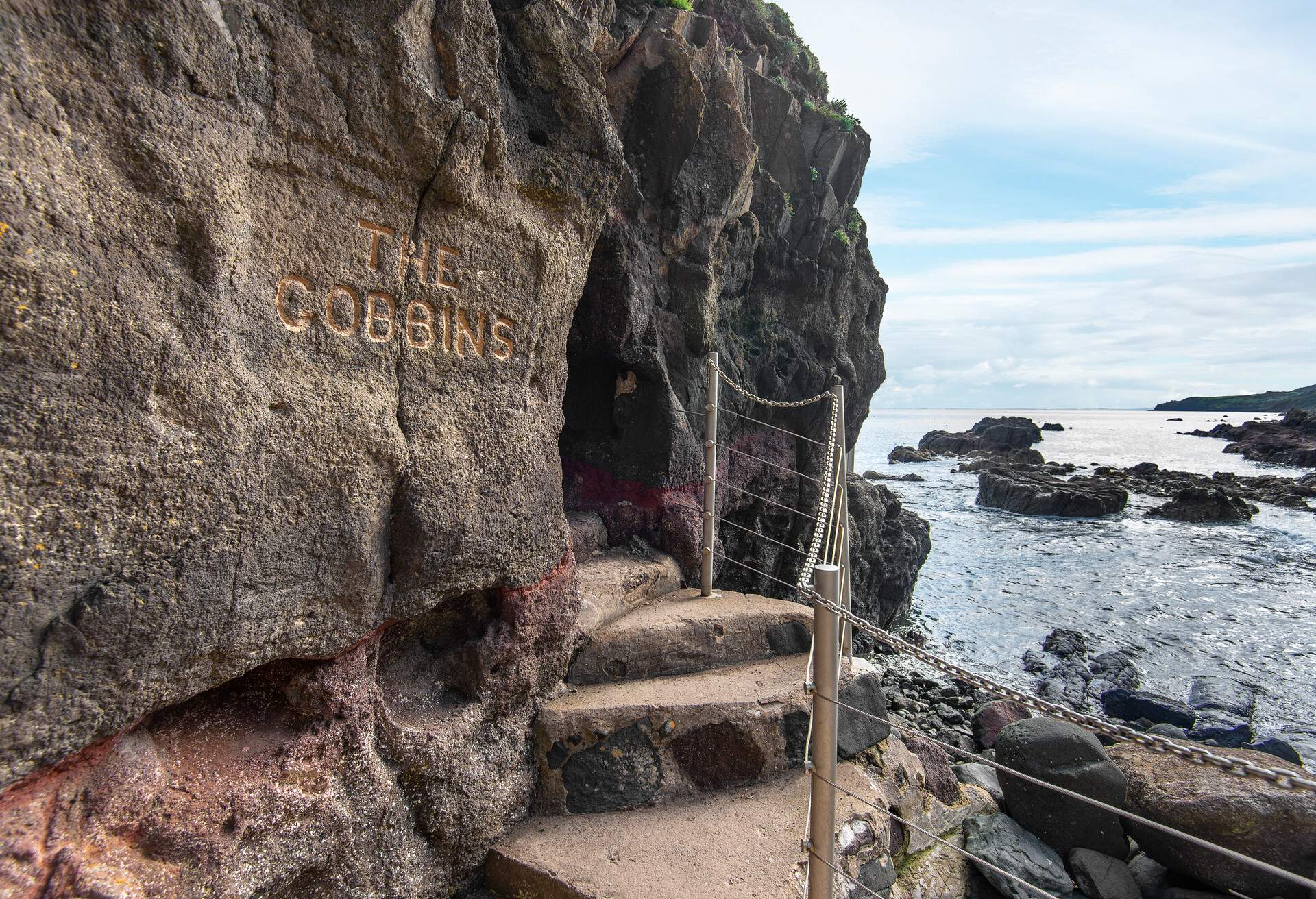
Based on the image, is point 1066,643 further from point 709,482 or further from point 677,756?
point 677,756

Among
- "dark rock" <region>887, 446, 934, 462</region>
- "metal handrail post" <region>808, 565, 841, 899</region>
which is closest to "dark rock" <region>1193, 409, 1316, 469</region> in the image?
"dark rock" <region>887, 446, 934, 462</region>

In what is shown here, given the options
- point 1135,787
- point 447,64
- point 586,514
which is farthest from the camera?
point 586,514

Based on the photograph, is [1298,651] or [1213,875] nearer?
[1213,875]

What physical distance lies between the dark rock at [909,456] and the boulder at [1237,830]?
46.0m

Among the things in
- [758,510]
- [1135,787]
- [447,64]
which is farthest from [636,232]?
[1135,787]

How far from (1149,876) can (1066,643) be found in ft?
26.3

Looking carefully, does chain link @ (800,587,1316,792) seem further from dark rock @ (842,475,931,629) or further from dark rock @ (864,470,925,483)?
dark rock @ (864,470,925,483)

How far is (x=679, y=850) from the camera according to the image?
10.2ft

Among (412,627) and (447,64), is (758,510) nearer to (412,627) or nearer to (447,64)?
(412,627)

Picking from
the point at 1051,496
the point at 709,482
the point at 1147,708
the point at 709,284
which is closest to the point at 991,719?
the point at 1147,708

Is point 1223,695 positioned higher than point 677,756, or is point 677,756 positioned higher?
point 677,756

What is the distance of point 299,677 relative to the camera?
2771 mm

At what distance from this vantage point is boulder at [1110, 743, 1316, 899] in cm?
452

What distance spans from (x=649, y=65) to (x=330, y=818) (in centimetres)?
550
